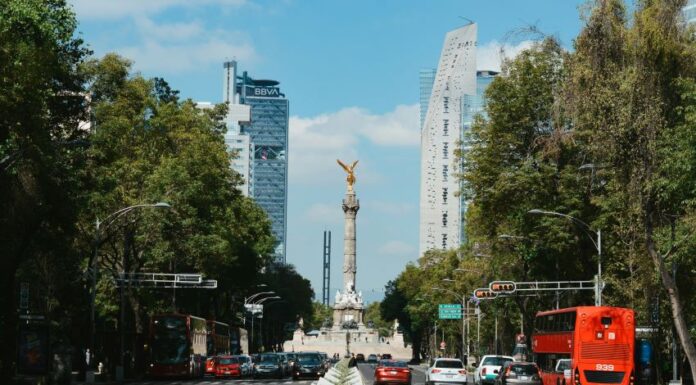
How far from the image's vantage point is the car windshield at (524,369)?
4488 centimetres

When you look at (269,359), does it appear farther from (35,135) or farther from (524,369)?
(35,135)

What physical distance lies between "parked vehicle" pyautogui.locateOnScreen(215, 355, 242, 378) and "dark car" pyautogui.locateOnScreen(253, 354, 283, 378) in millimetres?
2728

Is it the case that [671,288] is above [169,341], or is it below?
above

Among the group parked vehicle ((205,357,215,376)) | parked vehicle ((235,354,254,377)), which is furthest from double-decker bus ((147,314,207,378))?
parked vehicle ((205,357,215,376))

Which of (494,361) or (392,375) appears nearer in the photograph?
(392,375)

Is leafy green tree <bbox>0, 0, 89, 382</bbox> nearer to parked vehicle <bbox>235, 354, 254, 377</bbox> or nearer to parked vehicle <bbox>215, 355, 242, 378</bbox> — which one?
parked vehicle <bbox>215, 355, 242, 378</bbox>

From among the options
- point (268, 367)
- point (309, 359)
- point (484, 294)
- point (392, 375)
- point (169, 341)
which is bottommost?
point (268, 367)

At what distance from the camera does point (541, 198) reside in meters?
56.2

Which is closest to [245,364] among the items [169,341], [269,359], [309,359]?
[269,359]

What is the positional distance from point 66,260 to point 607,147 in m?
27.5

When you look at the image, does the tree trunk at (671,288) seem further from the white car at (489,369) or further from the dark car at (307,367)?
A: the dark car at (307,367)

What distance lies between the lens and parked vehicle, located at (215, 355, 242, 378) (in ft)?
221

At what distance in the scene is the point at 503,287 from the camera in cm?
6091

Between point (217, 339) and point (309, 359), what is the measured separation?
11318mm
